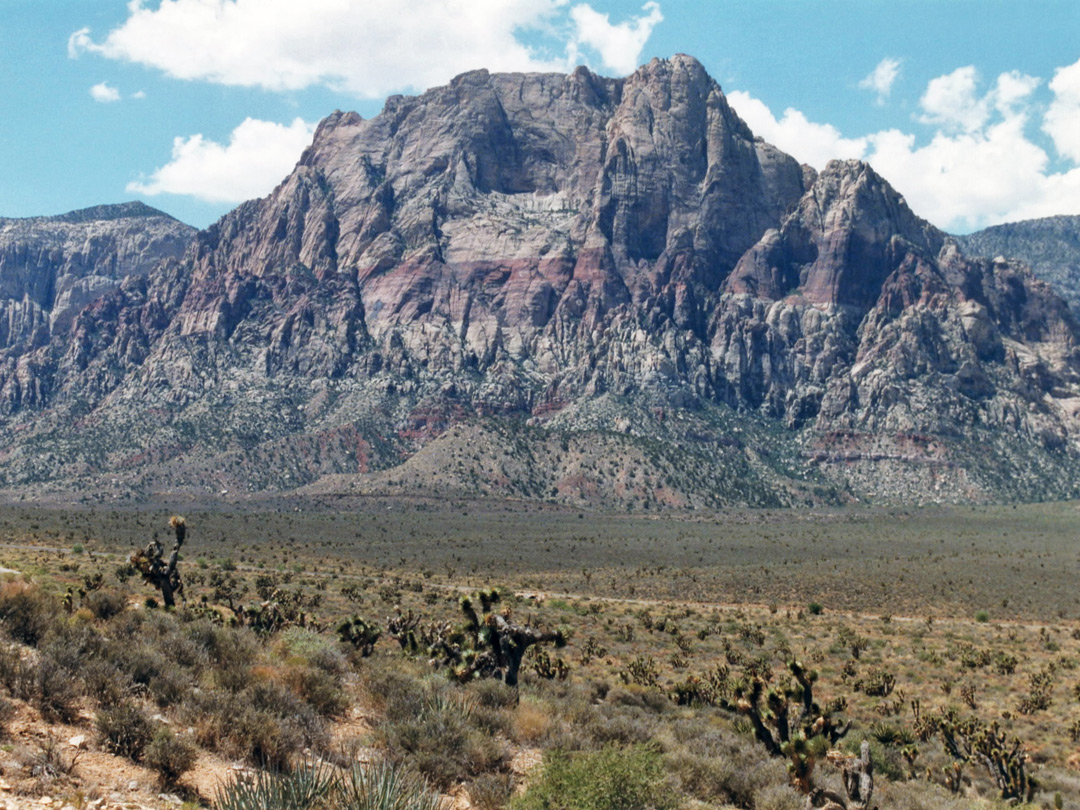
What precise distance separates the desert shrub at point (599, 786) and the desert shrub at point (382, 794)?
206cm

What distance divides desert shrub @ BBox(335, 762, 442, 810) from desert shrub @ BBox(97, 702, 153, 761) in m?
2.94

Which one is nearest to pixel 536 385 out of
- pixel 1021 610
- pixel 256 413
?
pixel 256 413

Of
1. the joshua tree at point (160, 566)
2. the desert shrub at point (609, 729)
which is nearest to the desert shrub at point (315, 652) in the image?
the desert shrub at point (609, 729)

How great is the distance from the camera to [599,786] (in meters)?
11.8

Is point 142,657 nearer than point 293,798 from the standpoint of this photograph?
No

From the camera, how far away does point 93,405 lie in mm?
184375

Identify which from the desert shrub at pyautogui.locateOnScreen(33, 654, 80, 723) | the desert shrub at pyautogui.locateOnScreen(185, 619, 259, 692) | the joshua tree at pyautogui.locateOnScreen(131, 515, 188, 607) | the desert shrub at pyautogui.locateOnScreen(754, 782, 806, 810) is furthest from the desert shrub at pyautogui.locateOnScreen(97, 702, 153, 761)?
the joshua tree at pyautogui.locateOnScreen(131, 515, 188, 607)

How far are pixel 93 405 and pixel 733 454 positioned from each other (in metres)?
133

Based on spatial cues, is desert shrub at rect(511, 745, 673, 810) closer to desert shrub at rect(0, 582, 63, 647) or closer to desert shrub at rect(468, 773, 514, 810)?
desert shrub at rect(468, 773, 514, 810)

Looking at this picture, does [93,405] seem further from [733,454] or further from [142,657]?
[142,657]

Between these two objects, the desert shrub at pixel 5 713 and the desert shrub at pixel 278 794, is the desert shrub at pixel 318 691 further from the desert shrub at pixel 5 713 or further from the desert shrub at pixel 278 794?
the desert shrub at pixel 278 794

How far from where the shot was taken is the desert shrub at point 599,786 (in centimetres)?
1146

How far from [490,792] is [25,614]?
29.0ft

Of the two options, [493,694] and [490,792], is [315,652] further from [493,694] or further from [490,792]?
[490,792]
